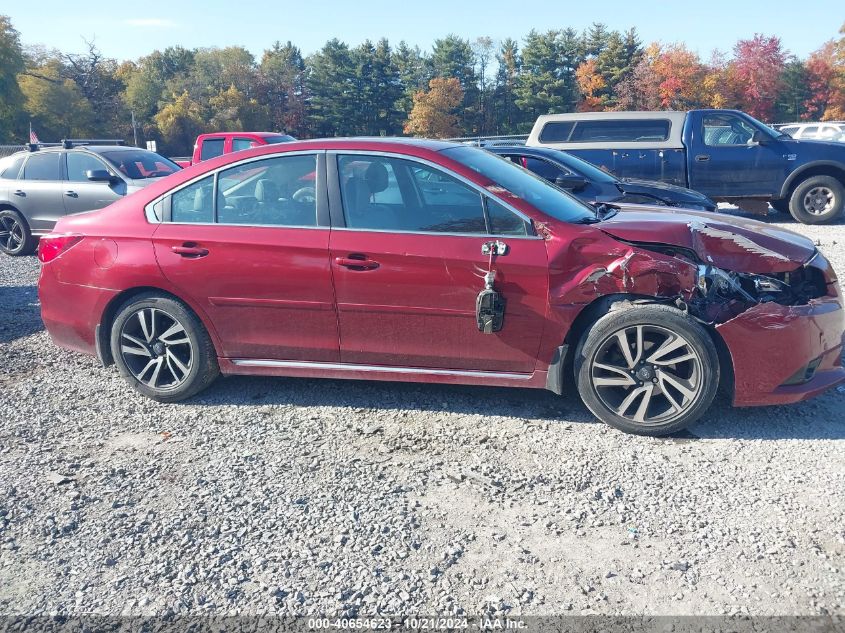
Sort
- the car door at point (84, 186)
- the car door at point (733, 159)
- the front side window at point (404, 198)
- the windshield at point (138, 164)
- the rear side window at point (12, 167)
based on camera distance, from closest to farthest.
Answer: the front side window at point (404, 198) → the car door at point (84, 186) → the windshield at point (138, 164) → the rear side window at point (12, 167) → the car door at point (733, 159)

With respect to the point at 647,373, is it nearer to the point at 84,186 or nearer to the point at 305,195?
the point at 305,195

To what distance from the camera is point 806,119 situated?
197 feet

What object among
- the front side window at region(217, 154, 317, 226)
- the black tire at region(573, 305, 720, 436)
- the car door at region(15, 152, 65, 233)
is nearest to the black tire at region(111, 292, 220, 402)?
the front side window at region(217, 154, 317, 226)

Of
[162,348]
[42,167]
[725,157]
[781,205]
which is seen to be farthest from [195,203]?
[781,205]

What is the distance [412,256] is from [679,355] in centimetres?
166

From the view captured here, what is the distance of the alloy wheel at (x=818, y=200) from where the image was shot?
40.5 ft

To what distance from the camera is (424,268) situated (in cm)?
426

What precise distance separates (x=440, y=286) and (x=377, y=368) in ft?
2.30

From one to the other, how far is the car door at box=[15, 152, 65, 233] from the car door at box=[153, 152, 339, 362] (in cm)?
740

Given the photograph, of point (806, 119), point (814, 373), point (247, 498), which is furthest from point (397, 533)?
point (806, 119)

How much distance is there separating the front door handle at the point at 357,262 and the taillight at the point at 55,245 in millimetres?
2029

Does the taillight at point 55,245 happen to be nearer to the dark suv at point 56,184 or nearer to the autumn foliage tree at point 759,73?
the dark suv at point 56,184

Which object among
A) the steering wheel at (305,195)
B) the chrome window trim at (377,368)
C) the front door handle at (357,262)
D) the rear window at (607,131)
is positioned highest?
the rear window at (607,131)

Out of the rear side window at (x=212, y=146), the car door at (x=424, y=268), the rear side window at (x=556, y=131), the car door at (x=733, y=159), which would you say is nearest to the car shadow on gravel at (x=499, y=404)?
the car door at (x=424, y=268)
